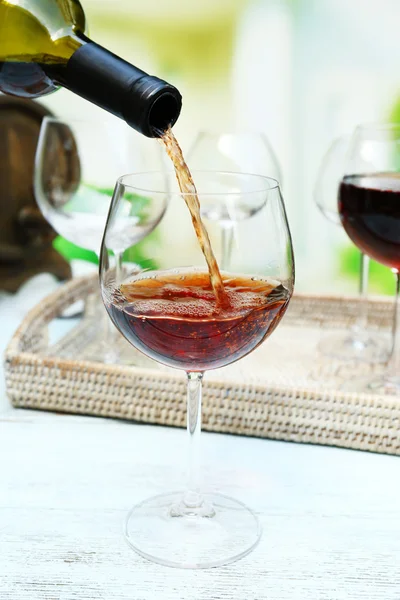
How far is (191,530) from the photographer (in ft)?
2.98

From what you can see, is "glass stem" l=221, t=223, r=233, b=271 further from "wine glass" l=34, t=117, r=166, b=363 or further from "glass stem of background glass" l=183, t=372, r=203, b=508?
"wine glass" l=34, t=117, r=166, b=363

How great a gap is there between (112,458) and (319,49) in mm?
1552

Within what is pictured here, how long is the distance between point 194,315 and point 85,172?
59cm

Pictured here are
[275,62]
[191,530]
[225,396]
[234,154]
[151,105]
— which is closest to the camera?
[151,105]

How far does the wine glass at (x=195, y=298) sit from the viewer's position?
2.68 ft

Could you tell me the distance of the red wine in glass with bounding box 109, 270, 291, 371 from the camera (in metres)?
0.81

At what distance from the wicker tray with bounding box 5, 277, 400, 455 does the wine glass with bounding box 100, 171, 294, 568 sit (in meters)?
0.21

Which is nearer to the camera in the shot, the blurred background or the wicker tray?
the wicker tray

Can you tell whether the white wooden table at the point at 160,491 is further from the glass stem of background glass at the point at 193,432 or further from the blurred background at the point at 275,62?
the blurred background at the point at 275,62

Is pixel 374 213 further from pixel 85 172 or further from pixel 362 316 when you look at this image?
pixel 85 172

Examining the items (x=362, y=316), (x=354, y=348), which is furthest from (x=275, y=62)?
(x=354, y=348)

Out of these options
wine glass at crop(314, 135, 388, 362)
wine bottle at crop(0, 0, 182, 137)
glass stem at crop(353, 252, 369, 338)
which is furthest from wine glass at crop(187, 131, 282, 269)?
wine bottle at crop(0, 0, 182, 137)

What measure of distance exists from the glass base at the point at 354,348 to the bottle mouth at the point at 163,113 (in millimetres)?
636

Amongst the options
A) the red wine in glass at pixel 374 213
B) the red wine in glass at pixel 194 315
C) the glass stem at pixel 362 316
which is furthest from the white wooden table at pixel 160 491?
the glass stem at pixel 362 316
